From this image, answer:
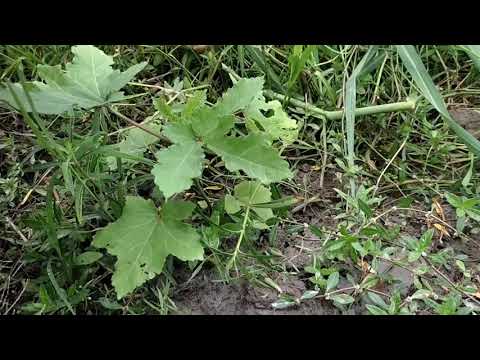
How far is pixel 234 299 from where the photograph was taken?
4.91 ft

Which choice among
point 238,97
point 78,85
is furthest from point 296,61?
point 78,85

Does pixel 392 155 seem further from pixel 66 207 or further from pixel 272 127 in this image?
pixel 66 207

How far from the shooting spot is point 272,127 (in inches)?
62.6

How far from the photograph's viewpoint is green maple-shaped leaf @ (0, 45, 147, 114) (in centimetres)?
139

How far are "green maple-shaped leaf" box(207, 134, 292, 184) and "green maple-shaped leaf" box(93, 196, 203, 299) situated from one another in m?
0.15

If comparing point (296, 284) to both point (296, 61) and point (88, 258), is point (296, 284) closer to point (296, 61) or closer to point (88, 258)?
point (88, 258)

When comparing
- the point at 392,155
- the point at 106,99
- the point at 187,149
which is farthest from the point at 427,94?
the point at 106,99

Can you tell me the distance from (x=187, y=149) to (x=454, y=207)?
2.67ft

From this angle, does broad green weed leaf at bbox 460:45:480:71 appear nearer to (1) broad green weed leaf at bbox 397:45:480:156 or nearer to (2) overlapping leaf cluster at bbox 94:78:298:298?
(1) broad green weed leaf at bbox 397:45:480:156

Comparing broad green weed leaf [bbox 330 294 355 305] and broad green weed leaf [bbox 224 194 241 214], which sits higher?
broad green weed leaf [bbox 224 194 241 214]

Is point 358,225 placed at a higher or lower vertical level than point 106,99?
lower

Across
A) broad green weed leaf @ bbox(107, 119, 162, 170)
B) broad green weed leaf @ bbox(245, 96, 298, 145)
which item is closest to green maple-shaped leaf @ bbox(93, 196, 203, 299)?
broad green weed leaf @ bbox(107, 119, 162, 170)

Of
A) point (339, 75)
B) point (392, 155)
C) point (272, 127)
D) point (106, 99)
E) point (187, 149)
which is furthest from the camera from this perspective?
point (339, 75)

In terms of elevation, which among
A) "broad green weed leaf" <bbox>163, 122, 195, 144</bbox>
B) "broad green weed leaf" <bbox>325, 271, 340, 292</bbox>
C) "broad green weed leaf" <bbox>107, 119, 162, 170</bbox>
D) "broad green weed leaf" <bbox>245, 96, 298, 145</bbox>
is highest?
"broad green weed leaf" <bbox>163, 122, 195, 144</bbox>
